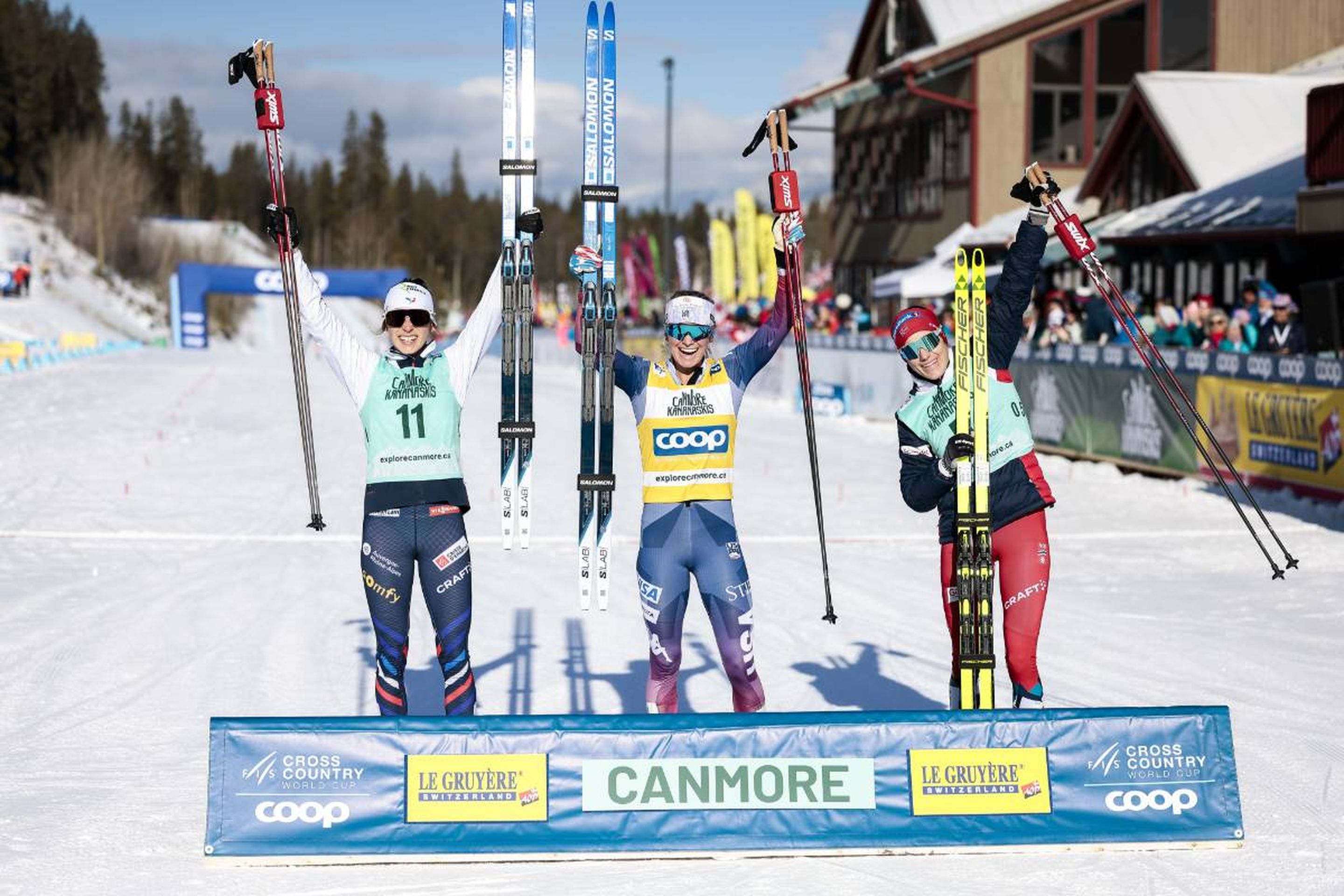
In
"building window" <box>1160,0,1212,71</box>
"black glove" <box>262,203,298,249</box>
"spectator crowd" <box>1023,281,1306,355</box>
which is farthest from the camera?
"building window" <box>1160,0,1212,71</box>

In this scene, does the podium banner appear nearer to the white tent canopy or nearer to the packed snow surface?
the packed snow surface

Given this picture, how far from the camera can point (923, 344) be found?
6.04 meters

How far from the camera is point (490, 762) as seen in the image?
17.6 ft

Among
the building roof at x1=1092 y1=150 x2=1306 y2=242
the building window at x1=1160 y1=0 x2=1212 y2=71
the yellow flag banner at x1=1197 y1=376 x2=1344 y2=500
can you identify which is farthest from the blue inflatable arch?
the yellow flag banner at x1=1197 y1=376 x2=1344 y2=500

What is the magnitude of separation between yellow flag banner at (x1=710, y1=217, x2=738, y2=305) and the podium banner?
44.7m

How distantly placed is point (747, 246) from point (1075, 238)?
4027cm

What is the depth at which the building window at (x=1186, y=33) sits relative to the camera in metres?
31.9

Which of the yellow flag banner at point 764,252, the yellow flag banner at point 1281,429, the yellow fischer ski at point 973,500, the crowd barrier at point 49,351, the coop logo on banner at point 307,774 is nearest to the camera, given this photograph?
the coop logo on banner at point 307,774

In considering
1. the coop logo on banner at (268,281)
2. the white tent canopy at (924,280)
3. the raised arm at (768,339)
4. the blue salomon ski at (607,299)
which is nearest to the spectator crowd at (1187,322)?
the white tent canopy at (924,280)

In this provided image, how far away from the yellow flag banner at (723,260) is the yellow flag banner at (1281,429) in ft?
111

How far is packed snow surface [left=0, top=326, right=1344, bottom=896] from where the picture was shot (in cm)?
537

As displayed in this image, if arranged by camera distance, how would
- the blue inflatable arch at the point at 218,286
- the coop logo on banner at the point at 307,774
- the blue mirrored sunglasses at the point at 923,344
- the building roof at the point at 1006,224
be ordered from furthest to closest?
1. the blue inflatable arch at the point at 218,286
2. the building roof at the point at 1006,224
3. the blue mirrored sunglasses at the point at 923,344
4. the coop logo on banner at the point at 307,774

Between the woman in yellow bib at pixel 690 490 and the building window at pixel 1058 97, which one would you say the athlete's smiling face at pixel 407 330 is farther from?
the building window at pixel 1058 97

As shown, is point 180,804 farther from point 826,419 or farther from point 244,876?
point 826,419
